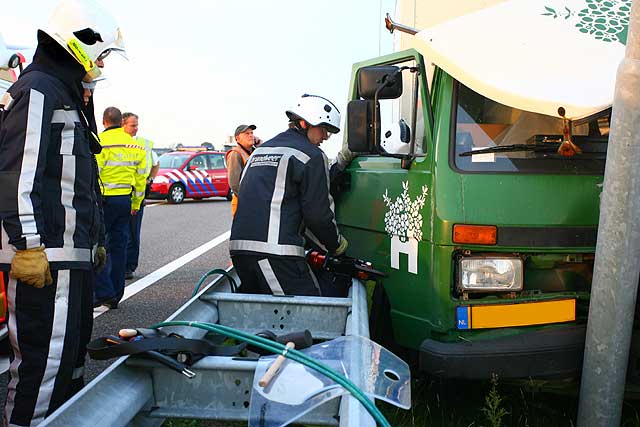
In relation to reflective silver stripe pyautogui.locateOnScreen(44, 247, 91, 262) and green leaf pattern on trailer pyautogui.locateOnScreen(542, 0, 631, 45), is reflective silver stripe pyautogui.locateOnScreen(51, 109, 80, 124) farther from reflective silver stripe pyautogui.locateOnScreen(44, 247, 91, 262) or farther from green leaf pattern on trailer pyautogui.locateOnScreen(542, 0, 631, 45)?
green leaf pattern on trailer pyautogui.locateOnScreen(542, 0, 631, 45)

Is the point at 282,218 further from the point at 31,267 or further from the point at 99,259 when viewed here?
the point at 31,267

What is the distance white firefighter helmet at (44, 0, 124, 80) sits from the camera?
3.35 metres

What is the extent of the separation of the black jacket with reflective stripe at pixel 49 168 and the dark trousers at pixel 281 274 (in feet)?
3.95

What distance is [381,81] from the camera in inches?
161

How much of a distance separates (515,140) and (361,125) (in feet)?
2.86

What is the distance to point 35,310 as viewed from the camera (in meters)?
3.18

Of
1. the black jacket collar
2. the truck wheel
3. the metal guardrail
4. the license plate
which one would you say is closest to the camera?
the metal guardrail

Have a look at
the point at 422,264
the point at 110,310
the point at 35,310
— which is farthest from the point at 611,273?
the point at 110,310

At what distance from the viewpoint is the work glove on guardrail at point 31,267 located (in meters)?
3.04

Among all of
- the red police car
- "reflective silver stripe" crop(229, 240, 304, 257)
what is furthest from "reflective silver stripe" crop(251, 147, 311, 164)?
the red police car

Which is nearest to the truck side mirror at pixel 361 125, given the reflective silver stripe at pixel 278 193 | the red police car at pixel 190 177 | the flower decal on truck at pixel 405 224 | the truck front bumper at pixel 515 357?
the flower decal on truck at pixel 405 224

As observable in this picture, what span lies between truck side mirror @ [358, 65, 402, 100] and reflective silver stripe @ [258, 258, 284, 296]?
1.21 meters

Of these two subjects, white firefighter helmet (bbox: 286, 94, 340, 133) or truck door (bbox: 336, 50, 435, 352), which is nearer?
truck door (bbox: 336, 50, 435, 352)

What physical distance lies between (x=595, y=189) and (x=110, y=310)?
15.8 feet
